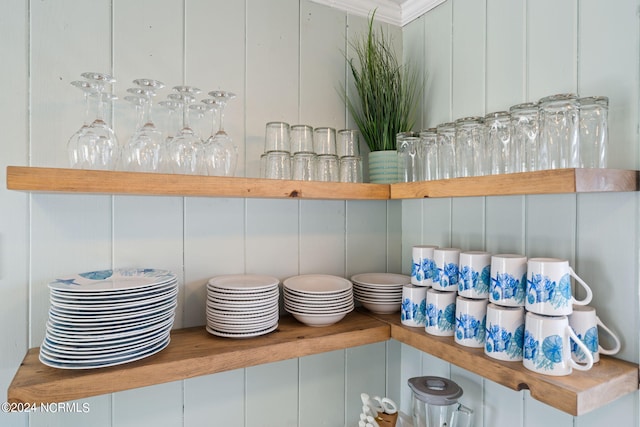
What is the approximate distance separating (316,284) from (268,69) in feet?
2.47

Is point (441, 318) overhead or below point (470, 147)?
below

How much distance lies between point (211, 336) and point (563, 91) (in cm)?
117

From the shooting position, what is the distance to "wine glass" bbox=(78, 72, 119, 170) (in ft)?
3.05

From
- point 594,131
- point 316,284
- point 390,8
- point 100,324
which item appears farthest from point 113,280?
point 390,8

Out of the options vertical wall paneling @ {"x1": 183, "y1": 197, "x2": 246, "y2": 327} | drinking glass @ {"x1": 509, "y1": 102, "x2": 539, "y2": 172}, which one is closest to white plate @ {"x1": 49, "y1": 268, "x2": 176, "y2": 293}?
vertical wall paneling @ {"x1": 183, "y1": 197, "x2": 246, "y2": 327}

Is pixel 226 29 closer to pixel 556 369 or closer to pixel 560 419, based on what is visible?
pixel 556 369

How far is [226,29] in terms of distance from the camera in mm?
1241

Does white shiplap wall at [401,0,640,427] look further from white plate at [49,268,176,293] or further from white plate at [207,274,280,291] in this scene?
white plate at [49,268,176,293]

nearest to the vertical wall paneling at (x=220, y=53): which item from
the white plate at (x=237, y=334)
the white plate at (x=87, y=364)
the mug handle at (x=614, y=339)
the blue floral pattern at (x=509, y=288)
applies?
the white plate at (x=237, y=334)

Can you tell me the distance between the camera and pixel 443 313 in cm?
108

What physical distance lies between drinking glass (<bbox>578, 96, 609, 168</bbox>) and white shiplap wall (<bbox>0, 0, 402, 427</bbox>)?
29.9 inches

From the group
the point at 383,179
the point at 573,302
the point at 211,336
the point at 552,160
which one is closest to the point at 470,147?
the point at 552,160

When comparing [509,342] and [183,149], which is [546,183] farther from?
[183,149]

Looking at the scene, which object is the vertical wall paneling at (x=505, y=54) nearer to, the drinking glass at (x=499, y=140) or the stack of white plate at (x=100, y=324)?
the drinking glass at (x=499, y=140)
